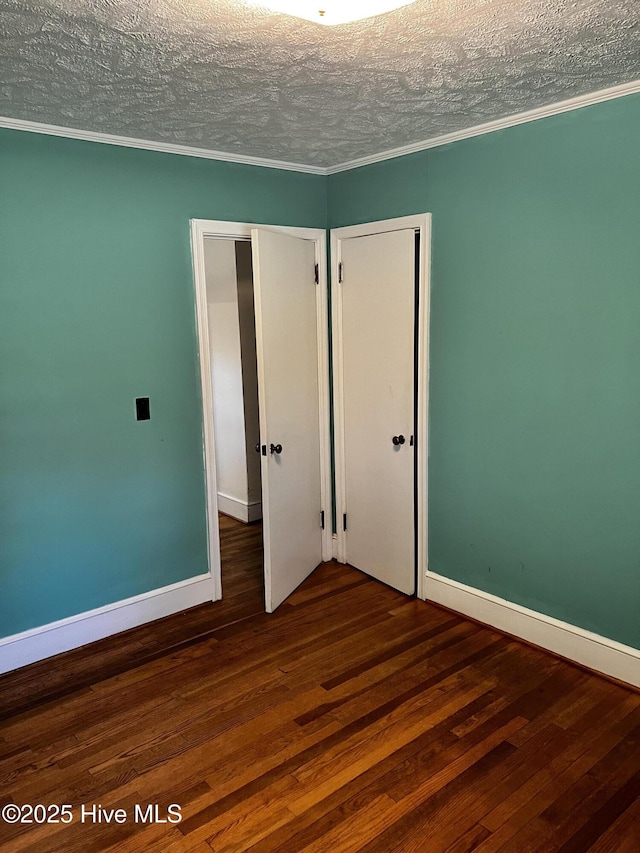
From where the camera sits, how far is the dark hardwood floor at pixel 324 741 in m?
2.05

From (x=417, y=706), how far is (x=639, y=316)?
72.9 inches

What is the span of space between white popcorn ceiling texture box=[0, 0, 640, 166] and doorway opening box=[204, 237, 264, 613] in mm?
1851

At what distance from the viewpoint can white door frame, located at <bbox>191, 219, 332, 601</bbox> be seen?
340cm

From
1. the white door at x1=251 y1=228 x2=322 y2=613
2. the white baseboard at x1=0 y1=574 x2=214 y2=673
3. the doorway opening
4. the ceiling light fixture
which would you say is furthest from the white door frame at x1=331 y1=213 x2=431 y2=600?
the ceiling light fixture

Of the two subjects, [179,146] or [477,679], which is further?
[179,146]

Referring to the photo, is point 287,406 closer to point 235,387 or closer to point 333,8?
point 235,387

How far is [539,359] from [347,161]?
1649 mm

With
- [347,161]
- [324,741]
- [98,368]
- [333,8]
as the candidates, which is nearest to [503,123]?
[347,161]

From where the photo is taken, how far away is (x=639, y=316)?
254 cm

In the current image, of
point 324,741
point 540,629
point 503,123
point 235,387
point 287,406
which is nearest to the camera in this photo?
point 324,741

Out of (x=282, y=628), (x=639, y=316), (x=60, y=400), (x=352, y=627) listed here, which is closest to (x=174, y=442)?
(x=60, y=400)

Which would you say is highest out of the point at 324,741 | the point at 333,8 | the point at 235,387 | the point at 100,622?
the point at 333,8

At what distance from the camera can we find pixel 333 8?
161 centimetres

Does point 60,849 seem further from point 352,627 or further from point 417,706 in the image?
point 352,627
